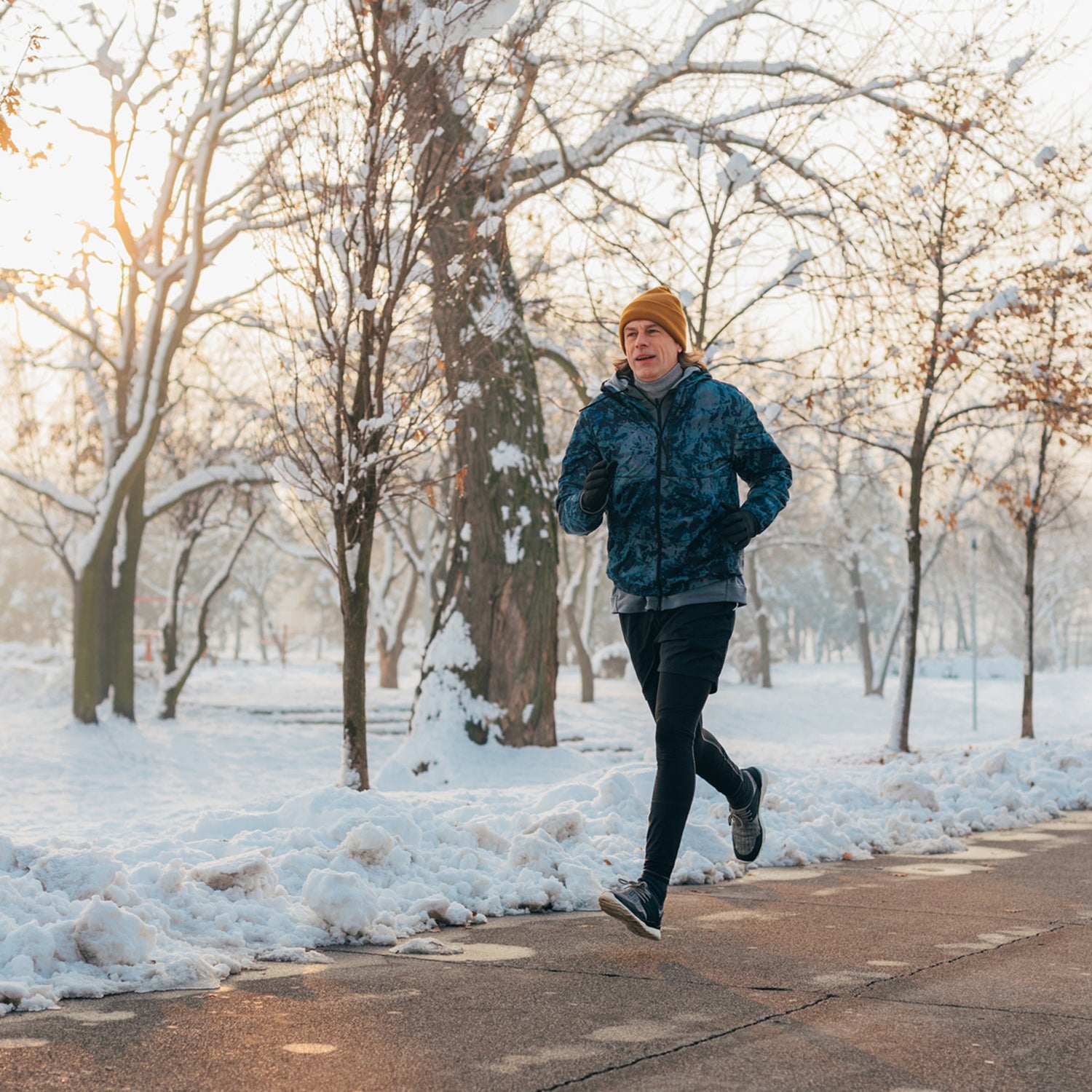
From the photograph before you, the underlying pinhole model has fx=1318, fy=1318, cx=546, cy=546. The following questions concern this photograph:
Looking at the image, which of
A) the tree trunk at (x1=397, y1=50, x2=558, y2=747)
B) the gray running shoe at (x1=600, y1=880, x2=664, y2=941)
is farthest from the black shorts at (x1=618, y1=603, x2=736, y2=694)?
the tree trunk at (x1=397, y1=50, x2=558, y2=747)

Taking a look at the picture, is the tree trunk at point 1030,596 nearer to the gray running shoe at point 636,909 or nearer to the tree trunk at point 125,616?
the tree trunk at point 125,616

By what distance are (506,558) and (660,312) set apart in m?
6.87

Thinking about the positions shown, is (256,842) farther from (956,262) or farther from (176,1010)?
(956,262)

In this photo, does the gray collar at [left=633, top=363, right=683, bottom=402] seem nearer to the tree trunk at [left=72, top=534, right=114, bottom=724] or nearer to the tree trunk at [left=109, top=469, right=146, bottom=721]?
the tree trunk at [left=72, top=534, right=114, bottom=724]

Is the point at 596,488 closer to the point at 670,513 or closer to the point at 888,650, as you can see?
the point at 670,513

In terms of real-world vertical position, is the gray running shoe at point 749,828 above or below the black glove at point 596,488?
below

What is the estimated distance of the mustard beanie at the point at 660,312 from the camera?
4391 mm

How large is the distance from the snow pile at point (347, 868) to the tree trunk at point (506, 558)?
2.99 meters

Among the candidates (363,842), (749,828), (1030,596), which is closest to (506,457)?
(363,842)

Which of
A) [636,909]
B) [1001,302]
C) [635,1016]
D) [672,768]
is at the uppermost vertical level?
[1001,302]

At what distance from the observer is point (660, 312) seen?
4.41 m

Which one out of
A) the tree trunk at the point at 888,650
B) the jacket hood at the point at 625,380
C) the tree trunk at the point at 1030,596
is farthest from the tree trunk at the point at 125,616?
the tree trunk at the point at 888,650

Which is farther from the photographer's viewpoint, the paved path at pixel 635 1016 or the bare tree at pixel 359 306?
the bare tree at pixel 359 306

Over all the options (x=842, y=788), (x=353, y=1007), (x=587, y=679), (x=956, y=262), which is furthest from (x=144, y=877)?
(x=587, y=679)
